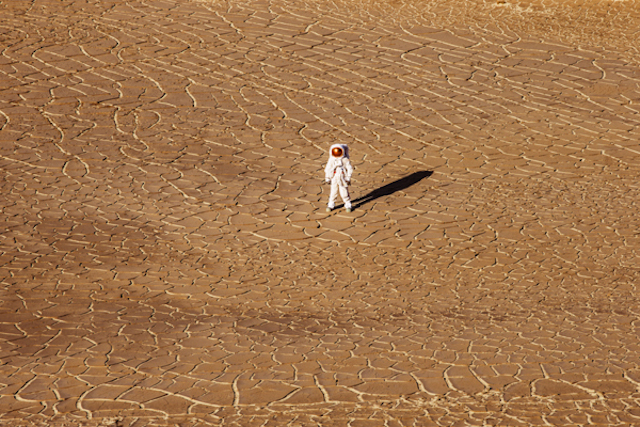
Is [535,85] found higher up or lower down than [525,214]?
higher up

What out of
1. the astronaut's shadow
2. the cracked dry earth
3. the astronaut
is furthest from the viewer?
the astronaut's shadow

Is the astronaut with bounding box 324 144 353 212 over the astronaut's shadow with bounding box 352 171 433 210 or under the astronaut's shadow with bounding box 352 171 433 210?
over

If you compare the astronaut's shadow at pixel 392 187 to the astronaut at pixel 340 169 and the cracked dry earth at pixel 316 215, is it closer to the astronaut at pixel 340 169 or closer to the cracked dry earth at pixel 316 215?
the cracked dry earth at pixel 316 215

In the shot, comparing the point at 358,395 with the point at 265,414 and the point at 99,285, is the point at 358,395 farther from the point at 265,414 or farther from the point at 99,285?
the point at 99,285

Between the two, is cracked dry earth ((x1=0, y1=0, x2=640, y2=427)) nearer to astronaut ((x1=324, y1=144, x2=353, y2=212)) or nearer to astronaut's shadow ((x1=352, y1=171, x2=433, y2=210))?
astronaut's shadow ((x1=352, y1=171, x2=433, y2=210))

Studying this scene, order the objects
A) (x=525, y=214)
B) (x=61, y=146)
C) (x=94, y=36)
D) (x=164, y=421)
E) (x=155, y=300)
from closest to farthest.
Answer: (x=164, y=421)
(x=155, y=300)
(x=525, y=214)
(x=61, y=146)
(x=94, y=36)

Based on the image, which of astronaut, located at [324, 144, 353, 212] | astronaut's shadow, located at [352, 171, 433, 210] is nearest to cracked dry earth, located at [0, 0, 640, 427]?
astronaut's shadow, located at [352, 171, 433, 210]

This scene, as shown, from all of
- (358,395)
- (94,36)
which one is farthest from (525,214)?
(94,36)
